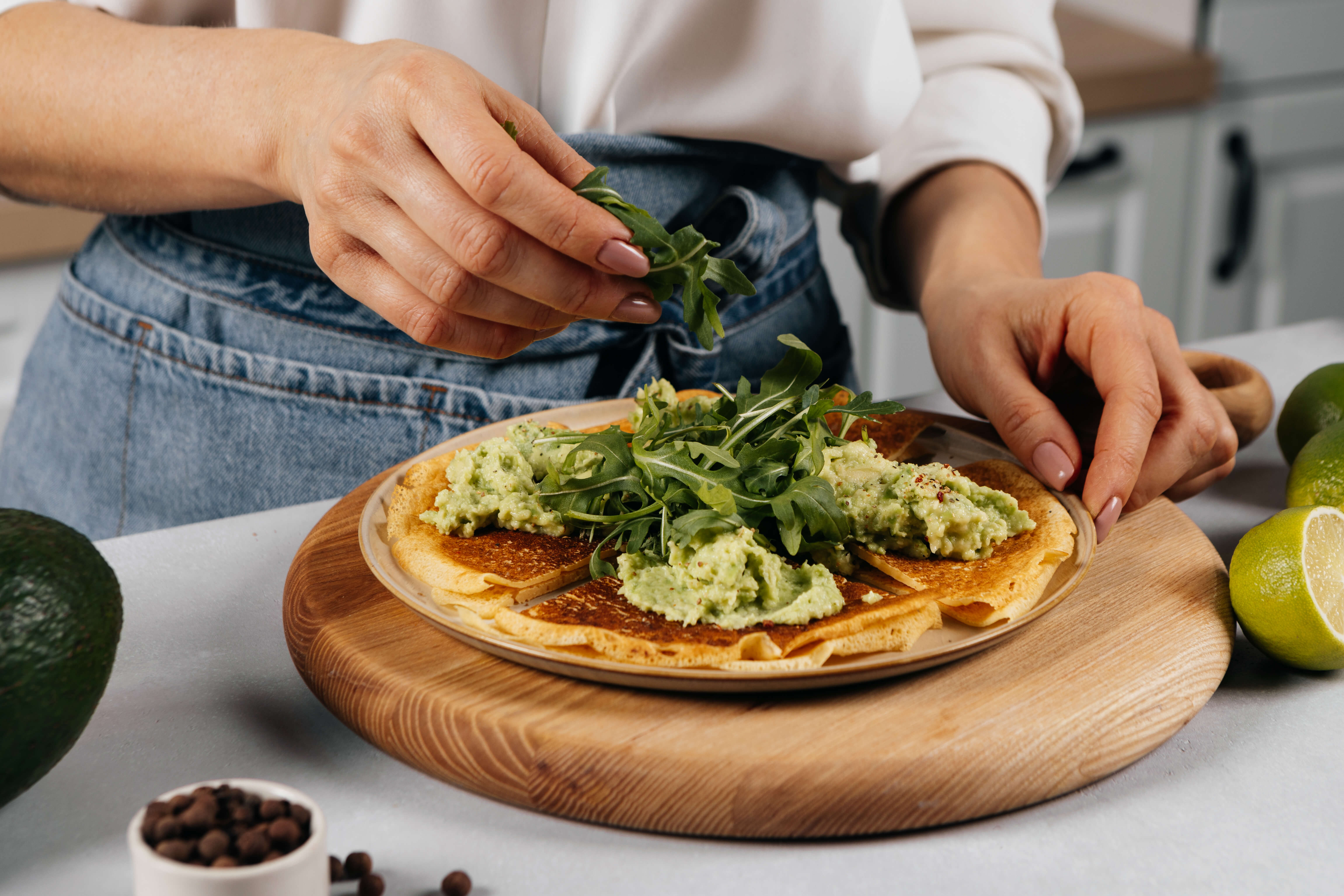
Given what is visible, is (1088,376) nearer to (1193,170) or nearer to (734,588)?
(734,588)

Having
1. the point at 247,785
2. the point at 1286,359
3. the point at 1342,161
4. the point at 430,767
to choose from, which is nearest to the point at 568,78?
the point at 430,767

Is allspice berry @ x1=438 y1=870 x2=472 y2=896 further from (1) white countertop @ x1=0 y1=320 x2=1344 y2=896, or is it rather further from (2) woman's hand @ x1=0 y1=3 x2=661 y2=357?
(2) woman's hand @ x1=0 y1=3 x2=661 y2=357

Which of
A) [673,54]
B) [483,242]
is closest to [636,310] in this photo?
[483,242]

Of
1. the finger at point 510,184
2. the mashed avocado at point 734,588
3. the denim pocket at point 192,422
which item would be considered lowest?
the denim pocket at point 192,422

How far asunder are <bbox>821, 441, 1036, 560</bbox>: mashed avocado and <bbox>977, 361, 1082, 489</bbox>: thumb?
12 cm

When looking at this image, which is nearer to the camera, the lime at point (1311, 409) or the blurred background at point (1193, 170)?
the lime at point (1311, 409)

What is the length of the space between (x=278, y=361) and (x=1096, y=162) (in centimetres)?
365

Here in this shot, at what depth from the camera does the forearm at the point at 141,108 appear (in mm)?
1652

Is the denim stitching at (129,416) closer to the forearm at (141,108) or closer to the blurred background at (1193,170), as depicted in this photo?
the forearm at (141,108)

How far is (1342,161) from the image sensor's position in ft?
17.4

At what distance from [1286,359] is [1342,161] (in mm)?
3324

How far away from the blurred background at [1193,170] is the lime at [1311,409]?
2.50 meters

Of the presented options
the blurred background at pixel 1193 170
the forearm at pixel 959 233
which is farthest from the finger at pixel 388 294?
the blurred background at pixel 1193 170

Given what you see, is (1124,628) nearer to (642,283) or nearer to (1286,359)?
(642,283)
